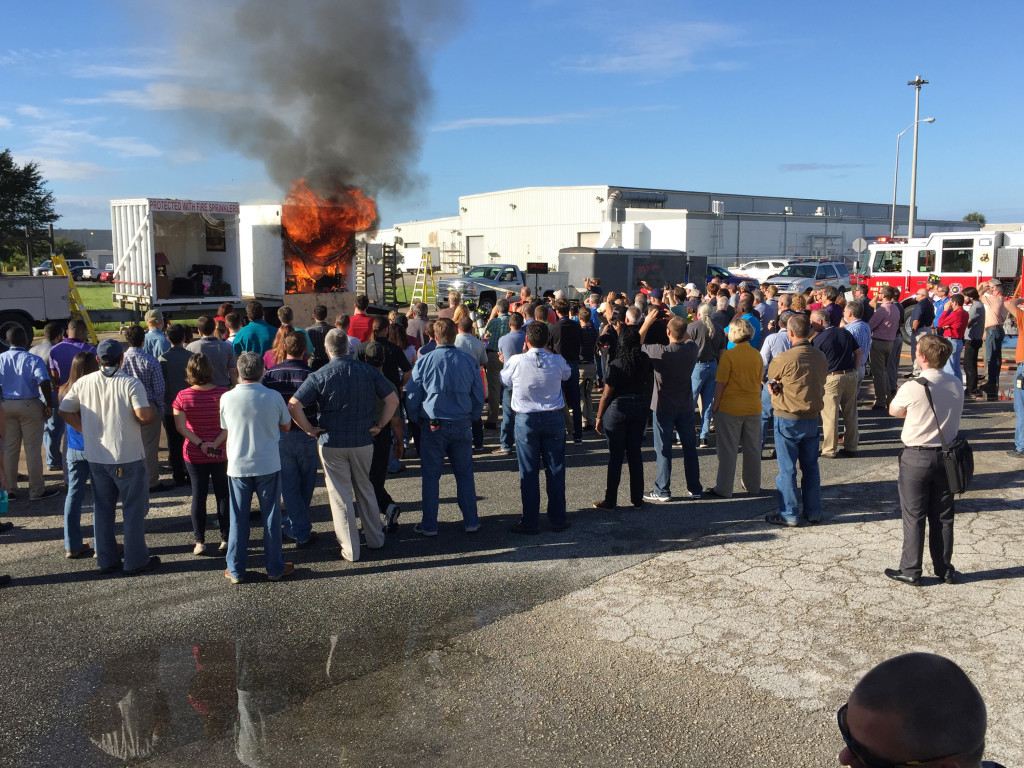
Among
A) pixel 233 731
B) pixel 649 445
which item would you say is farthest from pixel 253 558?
pixel 649 445

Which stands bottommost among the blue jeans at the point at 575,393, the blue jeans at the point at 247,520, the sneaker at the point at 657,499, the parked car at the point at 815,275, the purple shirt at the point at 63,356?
the sneaker at the point at 657,499

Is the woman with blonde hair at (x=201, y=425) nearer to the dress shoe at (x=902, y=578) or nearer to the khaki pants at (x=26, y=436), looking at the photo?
the khaki pants at (x=26, y=436)

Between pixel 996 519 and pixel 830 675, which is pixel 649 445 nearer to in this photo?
pixel 996 519

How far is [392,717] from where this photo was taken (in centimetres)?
390

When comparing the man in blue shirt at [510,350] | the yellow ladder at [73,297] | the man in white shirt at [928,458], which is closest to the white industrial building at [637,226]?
the yellow ladder at [73,297]

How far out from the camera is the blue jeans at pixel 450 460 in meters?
6.40

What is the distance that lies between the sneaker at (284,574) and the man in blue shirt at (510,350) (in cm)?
340

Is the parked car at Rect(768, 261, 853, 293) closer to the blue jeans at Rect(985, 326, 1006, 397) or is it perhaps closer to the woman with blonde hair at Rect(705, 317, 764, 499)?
the blue jeans at Rect(985, 326, 1006, 397)

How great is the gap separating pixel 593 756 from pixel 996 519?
5.06m

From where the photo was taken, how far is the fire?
63.1ft

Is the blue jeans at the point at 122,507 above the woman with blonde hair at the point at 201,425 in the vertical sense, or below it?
below

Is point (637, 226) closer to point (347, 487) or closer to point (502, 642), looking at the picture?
point (347, 487)

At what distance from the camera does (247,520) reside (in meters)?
5.57

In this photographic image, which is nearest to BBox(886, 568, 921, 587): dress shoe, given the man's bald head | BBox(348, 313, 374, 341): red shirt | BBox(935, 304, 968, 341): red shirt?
the man's bald head
